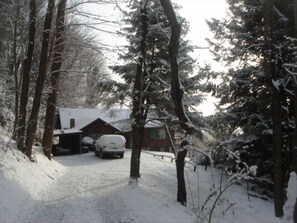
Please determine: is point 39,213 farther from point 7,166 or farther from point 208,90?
point 208,90

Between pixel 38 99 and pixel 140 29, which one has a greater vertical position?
pixel 140 29

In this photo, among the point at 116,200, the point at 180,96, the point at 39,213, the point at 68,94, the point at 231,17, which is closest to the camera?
the point at 39,213

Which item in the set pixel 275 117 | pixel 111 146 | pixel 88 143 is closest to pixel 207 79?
pixel 275 117

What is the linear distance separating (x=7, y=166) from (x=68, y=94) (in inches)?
1237

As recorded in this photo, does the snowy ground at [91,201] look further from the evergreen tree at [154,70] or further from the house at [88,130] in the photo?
the house at [88,130]

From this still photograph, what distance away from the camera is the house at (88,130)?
4159cm

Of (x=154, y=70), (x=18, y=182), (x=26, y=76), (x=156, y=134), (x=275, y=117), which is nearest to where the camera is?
(x=18, y=182)

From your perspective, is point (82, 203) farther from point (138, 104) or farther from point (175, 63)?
point (138, 104)

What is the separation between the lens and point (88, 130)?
4594 centimetres

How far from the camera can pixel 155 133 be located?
5134cm

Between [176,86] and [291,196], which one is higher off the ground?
[176,86]

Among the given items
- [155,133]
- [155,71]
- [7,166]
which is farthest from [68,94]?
[7,166]

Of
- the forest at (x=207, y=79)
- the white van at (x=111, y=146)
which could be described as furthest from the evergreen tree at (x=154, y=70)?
the white van at (x=111, y=146)

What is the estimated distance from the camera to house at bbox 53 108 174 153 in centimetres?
4159
